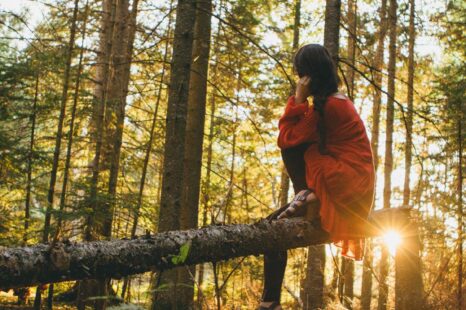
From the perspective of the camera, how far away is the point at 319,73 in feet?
12.5

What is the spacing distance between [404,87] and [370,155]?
15.0 meters

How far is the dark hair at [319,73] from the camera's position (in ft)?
12.3

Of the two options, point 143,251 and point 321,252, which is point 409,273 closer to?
point 321,252

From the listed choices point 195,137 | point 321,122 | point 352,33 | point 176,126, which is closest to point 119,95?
point 195,137

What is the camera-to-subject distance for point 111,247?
102 inches

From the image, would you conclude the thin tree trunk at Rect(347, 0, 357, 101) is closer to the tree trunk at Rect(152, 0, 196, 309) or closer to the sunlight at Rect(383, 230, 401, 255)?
the sunlight at Rect(383, 230, 401, 255)

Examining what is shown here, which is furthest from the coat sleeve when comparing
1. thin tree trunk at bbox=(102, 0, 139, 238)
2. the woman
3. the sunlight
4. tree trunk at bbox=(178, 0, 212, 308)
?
tree trunk at bbox=(178, 0, 212, 308)

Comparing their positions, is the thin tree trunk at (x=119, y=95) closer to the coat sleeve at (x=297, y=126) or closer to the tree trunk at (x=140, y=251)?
the coat sleeve at (x=297, y=126)

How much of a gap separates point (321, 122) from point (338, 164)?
1.20ft

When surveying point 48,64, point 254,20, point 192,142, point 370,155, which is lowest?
point 370,155

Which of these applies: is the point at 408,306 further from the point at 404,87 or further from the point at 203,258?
the point at 404,87

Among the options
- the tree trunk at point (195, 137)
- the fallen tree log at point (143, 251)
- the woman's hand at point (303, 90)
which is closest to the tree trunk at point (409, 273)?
the fallen tree log at point (143, 251)

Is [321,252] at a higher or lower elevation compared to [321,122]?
lower

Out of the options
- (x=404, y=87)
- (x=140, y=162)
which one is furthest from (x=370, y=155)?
(x=404, y=87)
